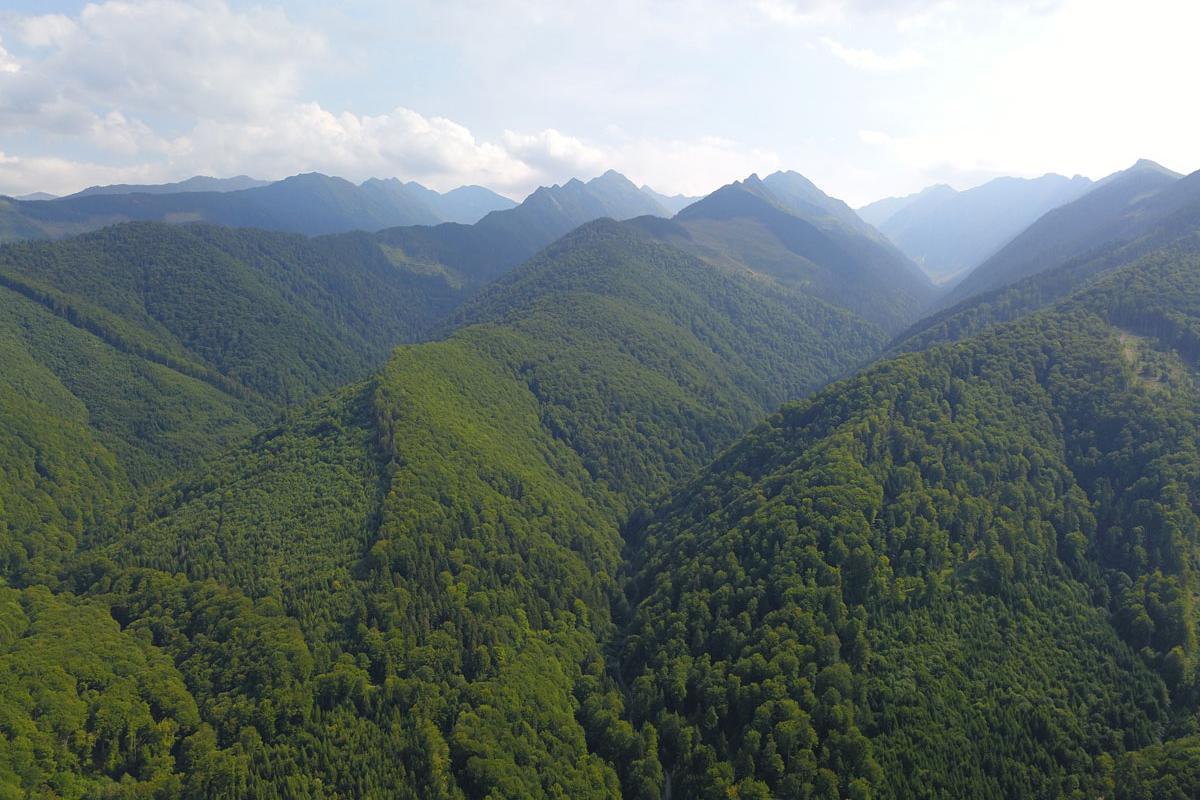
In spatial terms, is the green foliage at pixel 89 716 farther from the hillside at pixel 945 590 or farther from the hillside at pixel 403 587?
the hillside at pixel 945 590

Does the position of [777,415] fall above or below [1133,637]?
above

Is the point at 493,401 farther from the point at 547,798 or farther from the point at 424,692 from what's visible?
the point at 547,798

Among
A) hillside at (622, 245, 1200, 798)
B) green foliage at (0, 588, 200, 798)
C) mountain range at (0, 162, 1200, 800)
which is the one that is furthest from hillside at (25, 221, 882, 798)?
hillside at (622, 245, 1200, 798)

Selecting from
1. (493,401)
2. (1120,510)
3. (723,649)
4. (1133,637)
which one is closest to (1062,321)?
(1120,510)

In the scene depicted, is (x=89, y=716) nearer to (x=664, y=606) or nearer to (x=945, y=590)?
(x=664, y=606)

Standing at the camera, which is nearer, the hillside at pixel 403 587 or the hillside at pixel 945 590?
the hillside at pixel 945 590

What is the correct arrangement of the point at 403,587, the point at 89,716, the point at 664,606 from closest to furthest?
the point at 89,716, the point at 403,587, the point at 664,606

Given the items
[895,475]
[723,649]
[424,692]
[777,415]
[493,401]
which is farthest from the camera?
[493,401]

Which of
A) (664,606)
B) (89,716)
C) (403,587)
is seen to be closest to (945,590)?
(664,606)

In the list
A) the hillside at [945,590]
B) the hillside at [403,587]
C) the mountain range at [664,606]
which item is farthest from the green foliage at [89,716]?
the hillside at [945,590]
